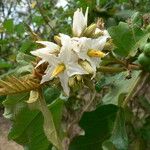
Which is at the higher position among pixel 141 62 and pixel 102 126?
pixel 141 62

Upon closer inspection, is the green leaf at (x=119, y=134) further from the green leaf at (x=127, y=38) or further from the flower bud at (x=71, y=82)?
the flower bud at (x=71, y=82)

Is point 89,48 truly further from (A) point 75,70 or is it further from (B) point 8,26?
(B) point 8,26

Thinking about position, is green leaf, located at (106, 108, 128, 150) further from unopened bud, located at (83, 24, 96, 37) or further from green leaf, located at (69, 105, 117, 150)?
unopened bud, located at (83, 24, 96, 37)

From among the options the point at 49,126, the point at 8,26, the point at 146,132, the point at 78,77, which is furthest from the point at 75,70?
the point at 8,26

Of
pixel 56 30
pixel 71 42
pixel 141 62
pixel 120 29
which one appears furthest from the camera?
pixel 56 30

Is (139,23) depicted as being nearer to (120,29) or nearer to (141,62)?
(120,29)

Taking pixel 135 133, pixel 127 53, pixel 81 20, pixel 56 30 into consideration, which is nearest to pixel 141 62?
pixel 127 53

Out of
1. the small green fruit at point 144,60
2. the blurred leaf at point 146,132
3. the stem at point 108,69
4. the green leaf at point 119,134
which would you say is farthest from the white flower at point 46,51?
the blurred leaf at point 146,132
